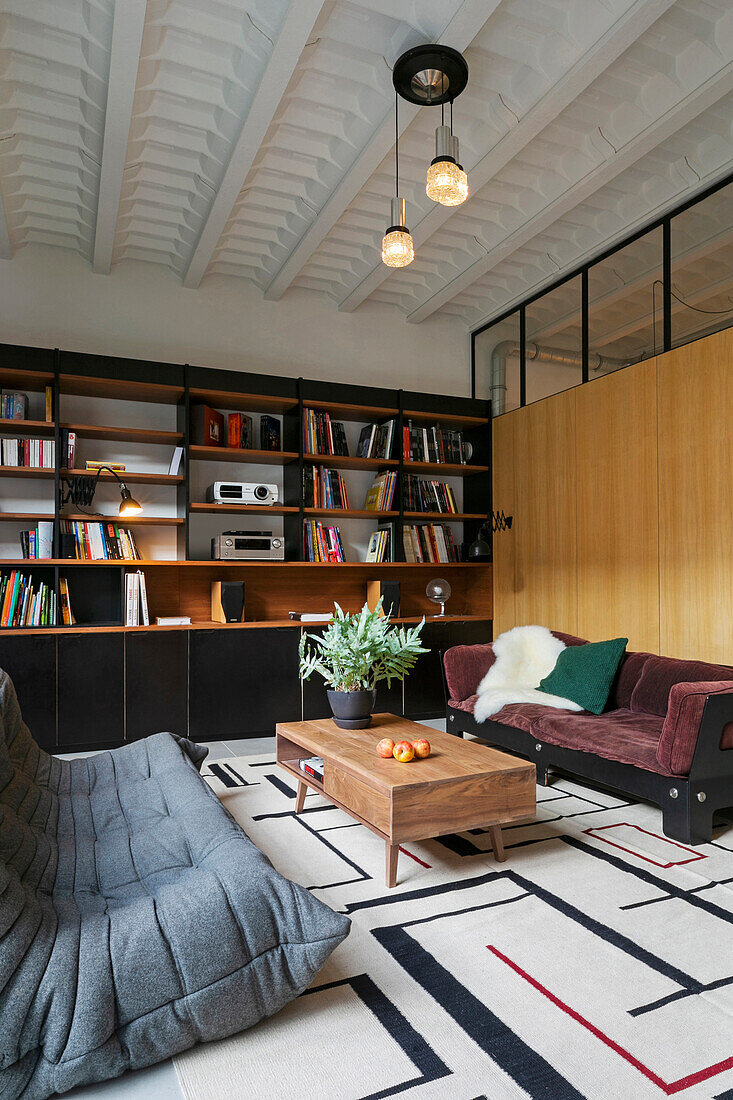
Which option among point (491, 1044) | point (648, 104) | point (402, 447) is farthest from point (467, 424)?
point (491, 1044)

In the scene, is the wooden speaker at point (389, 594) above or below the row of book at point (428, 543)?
below

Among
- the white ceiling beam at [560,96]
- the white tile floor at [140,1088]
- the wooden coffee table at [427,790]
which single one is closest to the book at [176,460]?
the white ceiling beam at [560,96]

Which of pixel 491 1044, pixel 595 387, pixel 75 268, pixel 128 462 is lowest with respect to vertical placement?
pixel 491 1044

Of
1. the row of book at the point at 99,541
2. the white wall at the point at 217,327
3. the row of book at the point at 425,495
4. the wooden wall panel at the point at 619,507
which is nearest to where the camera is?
the wooden wall panel at the point at 619,507

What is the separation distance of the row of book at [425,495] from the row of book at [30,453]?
2.46m

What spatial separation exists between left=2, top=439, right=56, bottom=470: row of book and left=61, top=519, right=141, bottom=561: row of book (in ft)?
1.24

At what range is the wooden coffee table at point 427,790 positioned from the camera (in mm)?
2436

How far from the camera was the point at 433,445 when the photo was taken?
5723 millimetres

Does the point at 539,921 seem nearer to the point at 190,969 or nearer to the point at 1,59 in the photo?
the point at 190,969

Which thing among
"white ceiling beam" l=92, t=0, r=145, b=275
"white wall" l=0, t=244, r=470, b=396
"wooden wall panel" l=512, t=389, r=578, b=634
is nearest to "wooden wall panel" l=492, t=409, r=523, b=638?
"wooden wall panel" l=512, t=389, r=578, b=634

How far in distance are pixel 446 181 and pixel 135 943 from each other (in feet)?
8.38

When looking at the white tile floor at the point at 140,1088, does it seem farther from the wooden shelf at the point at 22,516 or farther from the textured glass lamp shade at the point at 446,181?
the wooden shelf at the point at 22,516

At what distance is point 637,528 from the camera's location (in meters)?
4.44

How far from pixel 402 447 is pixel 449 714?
6.85 ft
